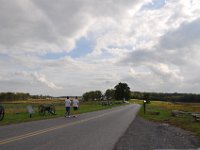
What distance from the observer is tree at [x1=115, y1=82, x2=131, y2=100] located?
166 meters

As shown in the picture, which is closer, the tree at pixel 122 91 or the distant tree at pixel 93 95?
the tree at pixel 122 91

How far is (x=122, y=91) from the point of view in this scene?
166750 mm

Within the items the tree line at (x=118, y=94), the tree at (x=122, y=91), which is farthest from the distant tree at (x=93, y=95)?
the tree at (x=122, y=91)

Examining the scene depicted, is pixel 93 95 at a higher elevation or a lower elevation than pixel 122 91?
lower

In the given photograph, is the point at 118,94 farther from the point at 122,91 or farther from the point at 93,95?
the point at 93,95

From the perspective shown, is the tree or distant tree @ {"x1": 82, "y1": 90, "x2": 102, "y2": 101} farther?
distant tree @ {"x1": 82, "y1": 90, "x2": 102, "y2": 101}

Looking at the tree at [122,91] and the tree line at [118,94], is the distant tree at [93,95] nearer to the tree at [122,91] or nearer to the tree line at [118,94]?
the tree line at [118,94]

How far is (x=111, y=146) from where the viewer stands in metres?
11.9

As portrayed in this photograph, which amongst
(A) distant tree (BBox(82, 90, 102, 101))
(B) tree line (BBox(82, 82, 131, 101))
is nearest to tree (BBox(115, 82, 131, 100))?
(B) tree line (BBox(82, 82, 131, 101))

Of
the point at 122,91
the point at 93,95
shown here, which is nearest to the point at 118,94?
the point at 122,91

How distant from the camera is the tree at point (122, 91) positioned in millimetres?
165500

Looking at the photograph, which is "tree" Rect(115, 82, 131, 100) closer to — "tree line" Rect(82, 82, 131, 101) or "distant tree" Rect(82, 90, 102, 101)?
"tree line" Rect(82, 82, 131, 101)

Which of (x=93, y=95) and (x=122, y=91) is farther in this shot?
(x=93, y=95)

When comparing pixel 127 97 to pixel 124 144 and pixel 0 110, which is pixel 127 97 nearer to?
pixel 0 110
